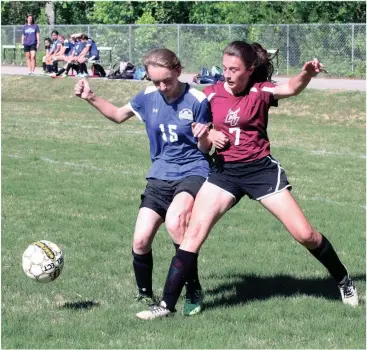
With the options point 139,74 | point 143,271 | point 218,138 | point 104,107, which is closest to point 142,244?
point 143,271

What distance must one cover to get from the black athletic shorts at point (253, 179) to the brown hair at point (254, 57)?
629 millimetres

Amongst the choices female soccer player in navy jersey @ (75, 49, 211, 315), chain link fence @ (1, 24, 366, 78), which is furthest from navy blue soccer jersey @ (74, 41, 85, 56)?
female soccer player in navy jersey @ (75, 49, 211, 315)

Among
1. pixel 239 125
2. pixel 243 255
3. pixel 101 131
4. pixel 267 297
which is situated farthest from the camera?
pixel 101 131

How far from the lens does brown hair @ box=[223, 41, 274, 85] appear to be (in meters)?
6.46

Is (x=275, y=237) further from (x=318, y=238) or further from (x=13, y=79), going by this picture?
(x=13, y=79)

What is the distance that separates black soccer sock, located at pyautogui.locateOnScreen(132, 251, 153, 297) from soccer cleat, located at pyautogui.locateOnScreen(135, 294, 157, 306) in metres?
0.03

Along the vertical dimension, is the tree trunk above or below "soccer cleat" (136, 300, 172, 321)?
above

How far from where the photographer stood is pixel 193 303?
21.6 feet

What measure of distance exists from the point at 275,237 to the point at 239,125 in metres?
3.14

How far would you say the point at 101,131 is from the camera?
19.7 metres

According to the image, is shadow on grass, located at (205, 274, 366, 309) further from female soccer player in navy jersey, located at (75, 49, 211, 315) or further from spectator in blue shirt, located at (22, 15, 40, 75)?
spectator in blue shirt, located at (22, 15, 40, 75)

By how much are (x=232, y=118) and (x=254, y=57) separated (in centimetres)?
47

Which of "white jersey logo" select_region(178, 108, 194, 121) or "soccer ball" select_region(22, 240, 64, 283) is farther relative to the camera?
"soccer ball" select_region(22, 240, 64, 283)

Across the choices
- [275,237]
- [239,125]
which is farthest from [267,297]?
[275,237]
